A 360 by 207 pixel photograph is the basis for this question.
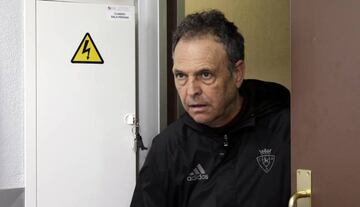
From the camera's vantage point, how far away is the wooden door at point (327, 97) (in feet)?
2.42

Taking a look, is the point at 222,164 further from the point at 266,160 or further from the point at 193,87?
the point at 193,87

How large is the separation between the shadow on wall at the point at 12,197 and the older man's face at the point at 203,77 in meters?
0.52

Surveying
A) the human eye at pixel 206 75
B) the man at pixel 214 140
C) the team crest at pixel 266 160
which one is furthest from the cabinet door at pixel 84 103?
the team crest at pixel 266 160

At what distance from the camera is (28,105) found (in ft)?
3.64

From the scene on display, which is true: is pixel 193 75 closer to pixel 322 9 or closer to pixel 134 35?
pixel 134 35

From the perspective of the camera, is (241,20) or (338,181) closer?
(338,181)

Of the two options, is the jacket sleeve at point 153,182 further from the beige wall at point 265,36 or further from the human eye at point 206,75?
the beige wall at point 265,36

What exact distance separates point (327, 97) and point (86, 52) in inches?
26.4

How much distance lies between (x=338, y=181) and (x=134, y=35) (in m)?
0.71

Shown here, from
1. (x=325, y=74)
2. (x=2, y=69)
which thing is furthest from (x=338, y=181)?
(x=2, y=69)

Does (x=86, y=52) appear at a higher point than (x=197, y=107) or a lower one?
higher

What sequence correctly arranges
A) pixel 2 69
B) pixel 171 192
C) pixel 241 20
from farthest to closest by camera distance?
pixel 241 20 < pixel 171 192 < pixel 2 69

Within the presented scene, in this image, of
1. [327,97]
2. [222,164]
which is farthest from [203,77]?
[327,97]

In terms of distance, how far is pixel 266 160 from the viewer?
1193mm
